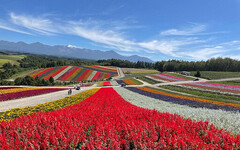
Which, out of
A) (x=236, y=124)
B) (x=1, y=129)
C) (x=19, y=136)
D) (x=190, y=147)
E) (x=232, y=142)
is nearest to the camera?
(x=190, y=147)

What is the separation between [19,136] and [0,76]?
79.0 metres

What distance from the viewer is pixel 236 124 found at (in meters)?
5.69

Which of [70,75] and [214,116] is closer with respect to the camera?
[214,116]

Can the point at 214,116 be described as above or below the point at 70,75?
above

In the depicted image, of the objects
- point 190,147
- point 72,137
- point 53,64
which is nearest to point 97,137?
point 72,137

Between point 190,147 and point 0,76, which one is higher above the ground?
point 190,147

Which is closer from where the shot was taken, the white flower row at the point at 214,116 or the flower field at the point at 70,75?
the white flower row at the point at 214,116

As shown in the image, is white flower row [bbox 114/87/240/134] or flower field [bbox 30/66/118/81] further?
flower field [bbox 30/66/118/81]

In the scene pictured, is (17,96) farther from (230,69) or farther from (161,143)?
(230,69)

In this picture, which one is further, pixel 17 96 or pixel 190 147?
pixel 17 96

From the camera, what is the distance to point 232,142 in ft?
10.8

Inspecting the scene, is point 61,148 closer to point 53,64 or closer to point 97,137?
point 97,137

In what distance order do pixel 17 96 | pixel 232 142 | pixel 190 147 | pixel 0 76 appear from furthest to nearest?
pixel 0 76 < pixel 17 96 < pixel 232 142 < pixel 190 147

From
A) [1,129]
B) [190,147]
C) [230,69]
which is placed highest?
[230,69]
